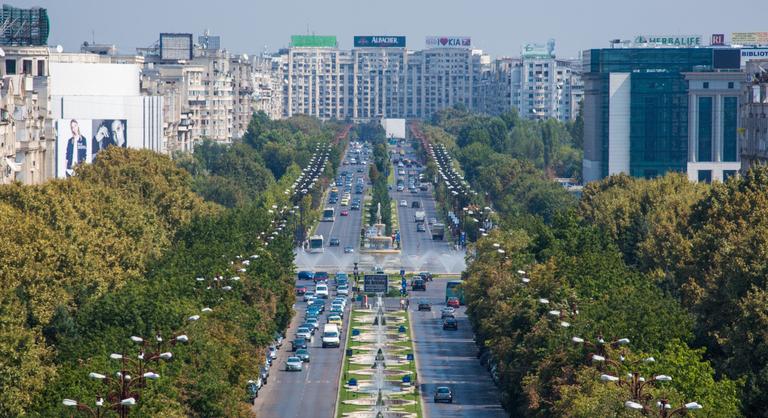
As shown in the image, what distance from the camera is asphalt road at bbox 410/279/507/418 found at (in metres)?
93.7

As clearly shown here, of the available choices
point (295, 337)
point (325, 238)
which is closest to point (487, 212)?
point (325, 238)

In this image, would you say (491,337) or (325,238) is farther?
(325,238)

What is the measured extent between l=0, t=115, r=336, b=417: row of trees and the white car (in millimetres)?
10741

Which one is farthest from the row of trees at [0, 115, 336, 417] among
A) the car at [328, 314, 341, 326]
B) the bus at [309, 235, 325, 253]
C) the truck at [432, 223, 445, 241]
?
the truck at [432, 223, 445, 241]

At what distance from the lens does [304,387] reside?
101 metres

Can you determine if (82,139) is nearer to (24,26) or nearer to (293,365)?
(24,26)

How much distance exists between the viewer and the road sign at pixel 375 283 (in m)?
146

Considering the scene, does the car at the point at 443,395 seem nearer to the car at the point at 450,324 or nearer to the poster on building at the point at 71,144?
the car at the point at 450,324

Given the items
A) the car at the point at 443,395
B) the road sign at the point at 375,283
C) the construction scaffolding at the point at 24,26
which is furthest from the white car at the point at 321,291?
the car at the point at 443,395

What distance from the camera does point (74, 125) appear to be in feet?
546

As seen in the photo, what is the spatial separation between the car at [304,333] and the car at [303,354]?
5.40 m

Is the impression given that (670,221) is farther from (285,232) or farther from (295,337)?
(285,232)

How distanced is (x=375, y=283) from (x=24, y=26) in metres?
34.1

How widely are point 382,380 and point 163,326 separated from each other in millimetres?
28301
